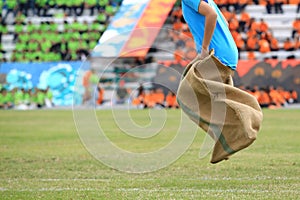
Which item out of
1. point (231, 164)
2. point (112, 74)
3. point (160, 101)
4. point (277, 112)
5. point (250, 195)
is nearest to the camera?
point (250, 195)

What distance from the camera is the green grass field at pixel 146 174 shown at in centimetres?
682

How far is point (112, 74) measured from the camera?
79.8 feet

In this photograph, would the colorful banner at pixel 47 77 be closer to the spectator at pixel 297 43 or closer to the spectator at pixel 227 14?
the spectator at pixel 227 14

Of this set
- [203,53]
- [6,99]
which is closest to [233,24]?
[6,99]

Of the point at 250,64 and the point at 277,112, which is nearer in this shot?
the point at 277,112

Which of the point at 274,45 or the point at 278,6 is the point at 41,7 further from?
the point at 274,45

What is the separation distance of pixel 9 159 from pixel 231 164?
3.18 metres

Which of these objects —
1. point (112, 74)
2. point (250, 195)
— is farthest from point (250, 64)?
point (250, 195)

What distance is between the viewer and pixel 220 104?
6.11m

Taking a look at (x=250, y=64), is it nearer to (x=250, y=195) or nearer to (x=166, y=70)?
(x=166, y=70)

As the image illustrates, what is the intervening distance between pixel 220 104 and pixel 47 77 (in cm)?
1981

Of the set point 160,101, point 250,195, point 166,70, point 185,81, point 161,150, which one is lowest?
point 160,101

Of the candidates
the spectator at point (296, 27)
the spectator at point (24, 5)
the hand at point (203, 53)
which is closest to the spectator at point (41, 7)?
the spectator at point (24, 5)

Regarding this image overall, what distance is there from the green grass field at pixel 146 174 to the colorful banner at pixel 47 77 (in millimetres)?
10928
